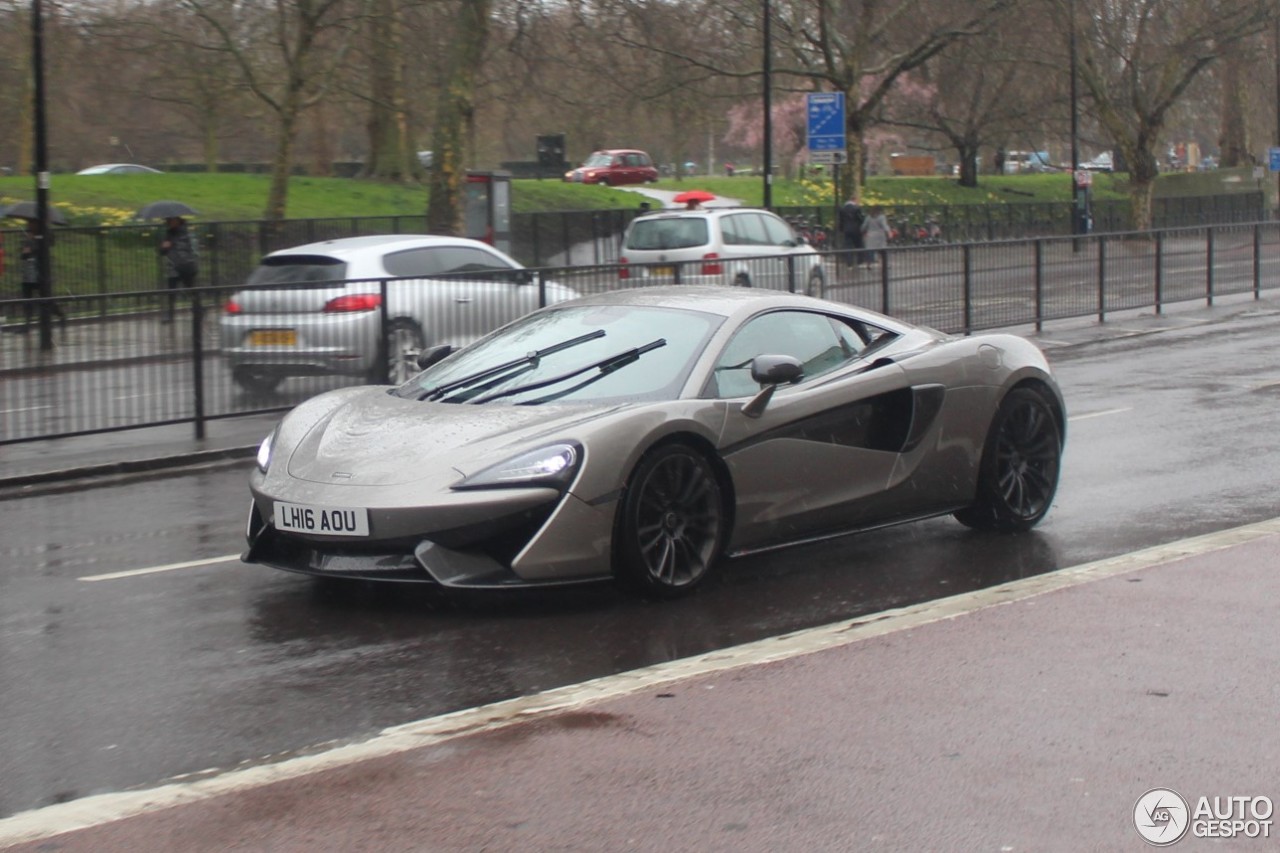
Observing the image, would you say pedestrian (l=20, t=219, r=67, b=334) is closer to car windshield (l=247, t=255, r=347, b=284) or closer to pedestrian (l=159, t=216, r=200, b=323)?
pedestrian (l=159, t=216, r=200, b=323)

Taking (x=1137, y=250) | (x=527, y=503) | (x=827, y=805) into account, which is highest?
(x=1137, y=250)

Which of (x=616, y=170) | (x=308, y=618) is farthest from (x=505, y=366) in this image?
(x=616, y=170)

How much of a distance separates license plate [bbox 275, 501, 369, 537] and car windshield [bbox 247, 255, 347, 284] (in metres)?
8.67

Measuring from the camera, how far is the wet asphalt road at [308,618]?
17.7 ft

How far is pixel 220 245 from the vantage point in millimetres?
30172

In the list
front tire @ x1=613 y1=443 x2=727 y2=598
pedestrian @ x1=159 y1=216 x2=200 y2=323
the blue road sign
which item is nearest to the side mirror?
front tire @ x1=613 y1=443 x2=727 y2=598

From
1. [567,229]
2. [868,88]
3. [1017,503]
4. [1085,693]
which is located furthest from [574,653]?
[868,88]

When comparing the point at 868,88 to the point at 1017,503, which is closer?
the point at 1017,503

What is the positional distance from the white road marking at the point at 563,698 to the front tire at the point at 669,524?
2.42 ft

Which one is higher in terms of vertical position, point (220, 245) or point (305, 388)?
point (220, 245)

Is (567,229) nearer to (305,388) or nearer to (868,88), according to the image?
(305,388)

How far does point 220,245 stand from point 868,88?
40602 mm

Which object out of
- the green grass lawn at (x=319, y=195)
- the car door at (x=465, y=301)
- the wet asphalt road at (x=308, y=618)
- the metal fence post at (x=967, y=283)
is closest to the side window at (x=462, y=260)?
the car door at (x=465, y=301)

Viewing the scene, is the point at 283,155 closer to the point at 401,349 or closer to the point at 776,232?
the point at 776,232
